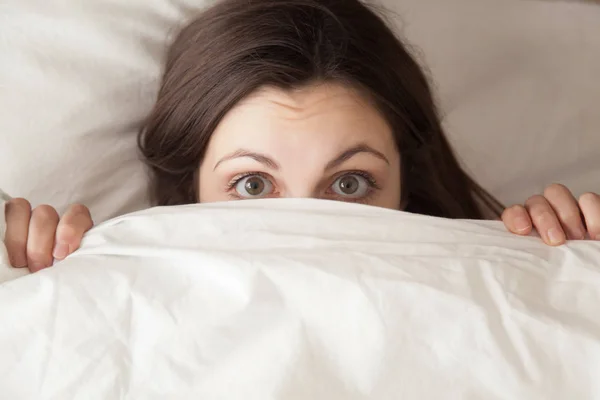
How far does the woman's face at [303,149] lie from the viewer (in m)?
0.82

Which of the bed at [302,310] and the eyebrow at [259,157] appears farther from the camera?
the eyebrow at [259,157]

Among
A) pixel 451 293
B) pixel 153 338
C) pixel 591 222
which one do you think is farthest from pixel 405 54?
pixel 153 338

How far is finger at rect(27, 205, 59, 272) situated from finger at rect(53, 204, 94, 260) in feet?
0.04

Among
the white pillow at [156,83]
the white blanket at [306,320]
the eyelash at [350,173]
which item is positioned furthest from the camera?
the white pillow at [156,83]

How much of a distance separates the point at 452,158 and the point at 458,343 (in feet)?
1.69

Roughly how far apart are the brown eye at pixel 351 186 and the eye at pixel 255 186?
9cm

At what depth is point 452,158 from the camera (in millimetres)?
1079

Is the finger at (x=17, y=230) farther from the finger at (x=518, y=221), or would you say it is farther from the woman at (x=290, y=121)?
the finger at (x=518, y=221)

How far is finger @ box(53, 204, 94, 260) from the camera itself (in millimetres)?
766

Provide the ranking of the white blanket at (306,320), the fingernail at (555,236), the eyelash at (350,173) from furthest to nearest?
the eyelash at (350,173) → the fingernail at (555,236) → the white blanket at (306,320)

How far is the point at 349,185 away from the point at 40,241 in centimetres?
38

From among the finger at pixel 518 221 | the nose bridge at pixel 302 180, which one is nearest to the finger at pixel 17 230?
the nose bridge at pixel 302 180

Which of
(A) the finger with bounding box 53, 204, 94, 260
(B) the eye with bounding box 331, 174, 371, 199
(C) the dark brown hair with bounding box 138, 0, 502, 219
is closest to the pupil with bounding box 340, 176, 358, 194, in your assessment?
(B) the eye with bounding box 331, 174, 371, 199

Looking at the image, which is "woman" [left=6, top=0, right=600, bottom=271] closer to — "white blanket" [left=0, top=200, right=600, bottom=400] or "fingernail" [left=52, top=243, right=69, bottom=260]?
"fingernail" [left=52, top=243, right=69, bottom=260]
